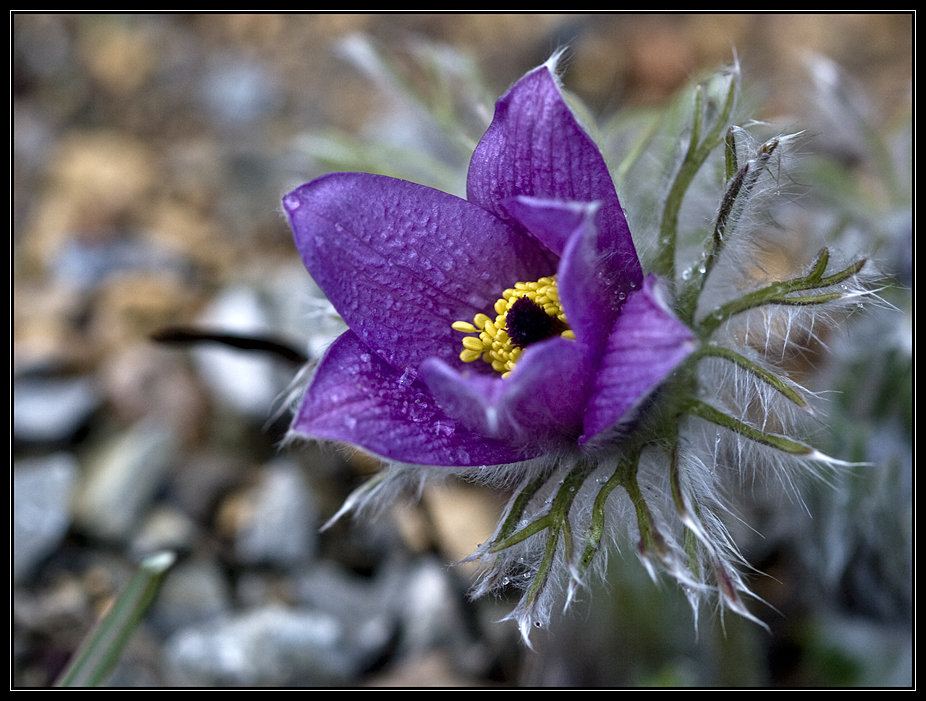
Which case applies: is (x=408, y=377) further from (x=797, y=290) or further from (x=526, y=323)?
(x=797, y=290)

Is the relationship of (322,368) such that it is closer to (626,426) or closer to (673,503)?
(626,426)

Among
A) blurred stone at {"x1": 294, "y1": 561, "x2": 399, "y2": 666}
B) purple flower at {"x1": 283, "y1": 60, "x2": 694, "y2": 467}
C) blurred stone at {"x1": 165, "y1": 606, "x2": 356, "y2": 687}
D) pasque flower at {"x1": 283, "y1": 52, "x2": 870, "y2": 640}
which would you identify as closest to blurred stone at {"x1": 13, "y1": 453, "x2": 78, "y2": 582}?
blurred stone at {"x1": 165, "y1": 606, "x2": 356, "y2": 687}

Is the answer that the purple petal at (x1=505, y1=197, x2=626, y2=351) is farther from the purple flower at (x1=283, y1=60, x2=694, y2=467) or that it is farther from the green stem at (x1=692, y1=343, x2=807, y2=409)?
the green stem at (x1=692, y1=343, x2=807, y2=409)

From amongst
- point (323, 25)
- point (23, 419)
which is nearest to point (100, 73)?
point (323, 25)

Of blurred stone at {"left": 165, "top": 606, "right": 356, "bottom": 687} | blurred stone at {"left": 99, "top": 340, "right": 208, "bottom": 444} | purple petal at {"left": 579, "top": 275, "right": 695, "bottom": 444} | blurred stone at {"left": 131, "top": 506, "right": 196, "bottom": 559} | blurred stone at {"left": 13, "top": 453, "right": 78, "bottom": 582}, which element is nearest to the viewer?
purple petal at {"left": 579, "top": 275, "right": 695, "bottom": 444}

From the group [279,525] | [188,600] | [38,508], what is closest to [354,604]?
[279,525]

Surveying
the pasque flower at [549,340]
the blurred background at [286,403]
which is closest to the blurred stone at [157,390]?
the blurred background at [286,403]
